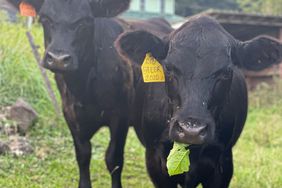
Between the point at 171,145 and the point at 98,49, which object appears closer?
the point at 171,145

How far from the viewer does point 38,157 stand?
22.0 feet

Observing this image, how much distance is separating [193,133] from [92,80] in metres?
2.14

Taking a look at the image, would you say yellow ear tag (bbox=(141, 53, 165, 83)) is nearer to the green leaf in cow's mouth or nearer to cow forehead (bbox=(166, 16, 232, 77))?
cow forehead (bbox=(166, 16, 232, 77))

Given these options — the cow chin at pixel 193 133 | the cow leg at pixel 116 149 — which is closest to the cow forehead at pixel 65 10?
the cow leg at pixel 116 149

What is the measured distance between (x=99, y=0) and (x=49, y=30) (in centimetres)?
60

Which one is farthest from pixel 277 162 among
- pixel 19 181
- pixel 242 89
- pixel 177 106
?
pixel 177 106

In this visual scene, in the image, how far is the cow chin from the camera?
128 inches

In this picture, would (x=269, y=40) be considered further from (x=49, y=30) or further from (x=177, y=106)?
(x=49, y=30)

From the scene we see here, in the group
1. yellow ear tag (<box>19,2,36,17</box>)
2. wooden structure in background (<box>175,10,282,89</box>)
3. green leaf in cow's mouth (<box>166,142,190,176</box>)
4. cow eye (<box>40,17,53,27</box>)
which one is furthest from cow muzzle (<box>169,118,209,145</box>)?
wooden structure in background (<box>175,10,282,89</box>)

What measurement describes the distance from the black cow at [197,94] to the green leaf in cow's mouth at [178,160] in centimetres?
14

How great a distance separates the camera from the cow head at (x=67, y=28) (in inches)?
178

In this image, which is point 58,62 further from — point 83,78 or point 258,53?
point 258,53

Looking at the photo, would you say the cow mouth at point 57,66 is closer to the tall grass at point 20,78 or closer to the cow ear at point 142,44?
the cow ear at point 142,44

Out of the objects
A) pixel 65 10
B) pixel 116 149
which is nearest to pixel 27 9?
pixel 65 10
